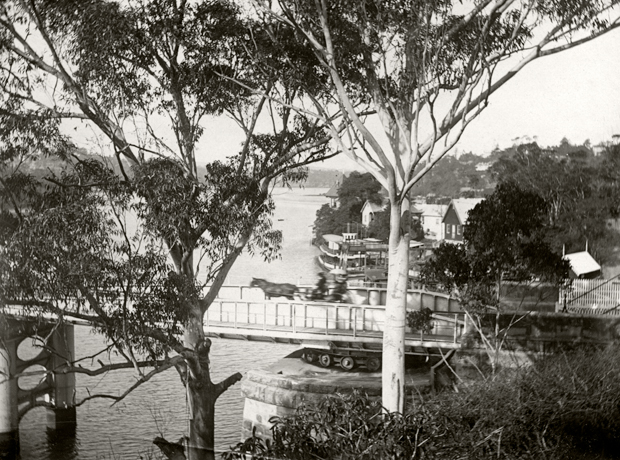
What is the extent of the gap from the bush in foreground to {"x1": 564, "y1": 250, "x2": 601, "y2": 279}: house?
2.16 meters

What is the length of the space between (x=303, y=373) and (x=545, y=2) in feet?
16.5

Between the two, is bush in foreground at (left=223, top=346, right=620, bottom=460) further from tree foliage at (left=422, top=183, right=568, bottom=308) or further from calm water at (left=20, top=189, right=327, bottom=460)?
calm water at (left=20, top=189, right=327, bottom=460)

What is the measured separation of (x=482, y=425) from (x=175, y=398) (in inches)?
210

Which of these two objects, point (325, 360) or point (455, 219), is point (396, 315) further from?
point (325, 360)

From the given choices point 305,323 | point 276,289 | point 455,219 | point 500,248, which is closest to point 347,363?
point 305,323

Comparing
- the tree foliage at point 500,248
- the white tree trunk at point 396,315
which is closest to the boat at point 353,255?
the tree foliage at point 500,248

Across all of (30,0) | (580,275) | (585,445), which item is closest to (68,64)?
(30,0)

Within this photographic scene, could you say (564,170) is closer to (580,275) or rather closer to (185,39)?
(580,275)

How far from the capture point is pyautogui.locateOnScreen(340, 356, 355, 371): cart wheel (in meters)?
9.41

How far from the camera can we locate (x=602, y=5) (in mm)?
5930

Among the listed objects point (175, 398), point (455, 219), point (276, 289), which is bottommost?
point (175, 398)

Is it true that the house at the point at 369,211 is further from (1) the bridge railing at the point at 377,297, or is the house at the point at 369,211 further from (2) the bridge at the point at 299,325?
(1) the bridge railing at the point at 377,297

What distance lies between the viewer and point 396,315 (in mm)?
5762

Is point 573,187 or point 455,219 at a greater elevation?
point 573,187
